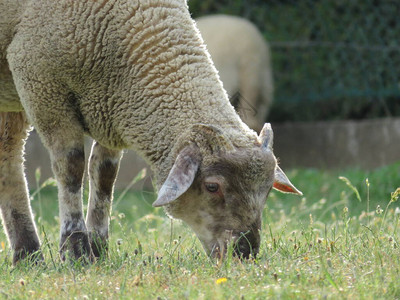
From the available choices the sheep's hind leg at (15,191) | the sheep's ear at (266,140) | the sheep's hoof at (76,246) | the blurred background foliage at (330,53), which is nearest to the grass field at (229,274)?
the sheep's hoof at (76,246)

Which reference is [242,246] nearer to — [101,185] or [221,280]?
[221,280]

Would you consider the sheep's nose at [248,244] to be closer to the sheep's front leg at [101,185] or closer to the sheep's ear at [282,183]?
the sheep's ear at [282,183]

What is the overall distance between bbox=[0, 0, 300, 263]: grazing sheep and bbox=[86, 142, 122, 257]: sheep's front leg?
0.38 metres

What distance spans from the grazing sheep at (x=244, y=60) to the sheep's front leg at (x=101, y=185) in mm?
Result: 4690

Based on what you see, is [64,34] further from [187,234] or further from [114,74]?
[187,234]

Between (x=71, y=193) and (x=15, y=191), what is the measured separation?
0.65m

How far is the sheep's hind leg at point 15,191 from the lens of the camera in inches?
199

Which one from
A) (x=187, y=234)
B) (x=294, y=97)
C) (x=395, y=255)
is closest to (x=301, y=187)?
(x=294, y=97)

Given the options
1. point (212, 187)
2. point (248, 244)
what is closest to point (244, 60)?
point (212, 187)

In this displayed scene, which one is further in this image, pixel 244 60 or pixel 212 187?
pixel 244 60

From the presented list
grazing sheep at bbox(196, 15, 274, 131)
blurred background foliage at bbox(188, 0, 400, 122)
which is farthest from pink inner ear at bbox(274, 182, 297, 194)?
blurred background foliage at bbox(188, 0, 400, 122)

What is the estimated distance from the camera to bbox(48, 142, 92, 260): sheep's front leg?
15.0ft

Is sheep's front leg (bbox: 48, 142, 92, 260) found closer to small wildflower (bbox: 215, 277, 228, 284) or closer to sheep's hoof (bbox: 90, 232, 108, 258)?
sheep's hoof (bbox: 90, 232, 108, 258)

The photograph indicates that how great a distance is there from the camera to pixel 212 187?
13.8 ft
